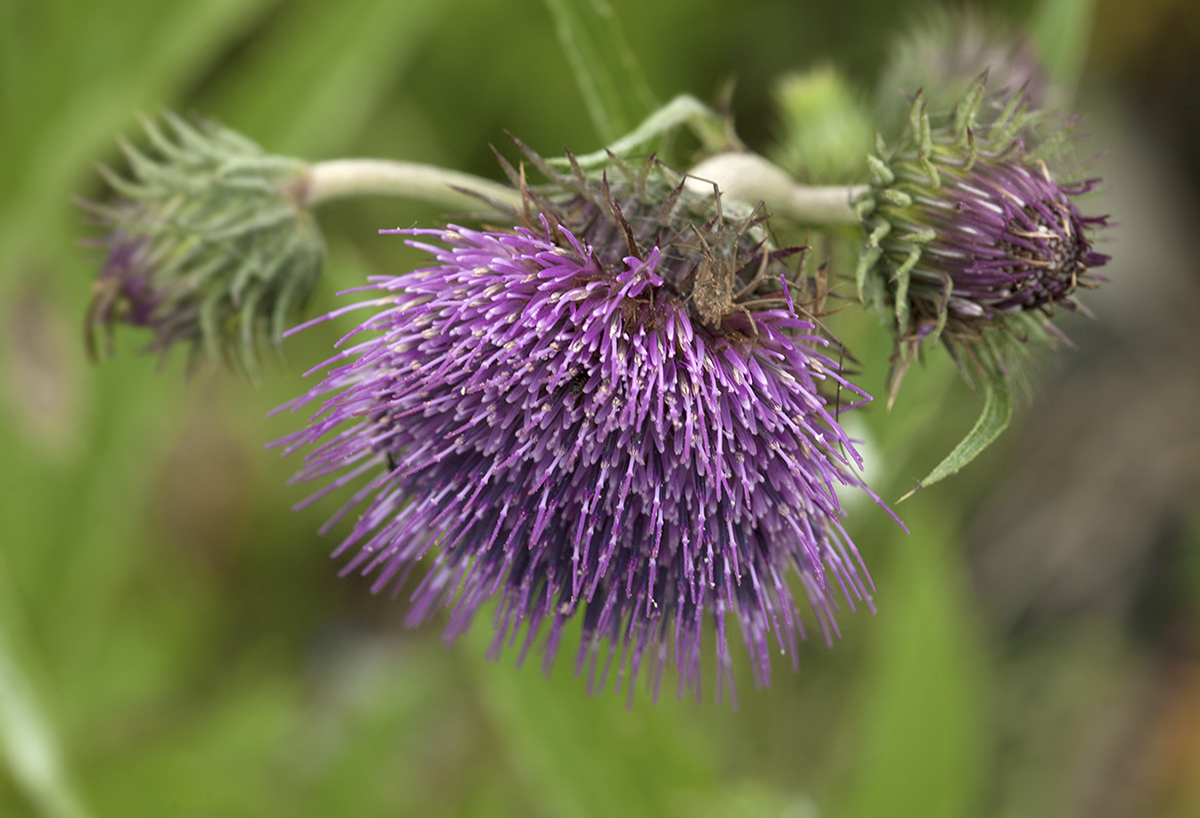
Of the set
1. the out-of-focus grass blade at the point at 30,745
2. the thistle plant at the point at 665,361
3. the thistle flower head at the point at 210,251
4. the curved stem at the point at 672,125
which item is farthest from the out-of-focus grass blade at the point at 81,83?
the curved stem at the point at 672,125

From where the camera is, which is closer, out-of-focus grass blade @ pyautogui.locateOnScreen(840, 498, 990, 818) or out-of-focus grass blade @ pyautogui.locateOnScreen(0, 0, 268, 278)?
out-of-focus grass blade @ pyautogui.locateOnScreen(840, 498, 990, 818)

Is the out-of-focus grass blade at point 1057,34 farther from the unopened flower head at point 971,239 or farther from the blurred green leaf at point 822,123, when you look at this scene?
the unopened flower head at point 971,239

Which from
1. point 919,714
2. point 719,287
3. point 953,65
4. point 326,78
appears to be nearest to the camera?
point 719,287

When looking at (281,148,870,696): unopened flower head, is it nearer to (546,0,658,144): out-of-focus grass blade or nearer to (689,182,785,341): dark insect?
(689,182,785,341): dark insect

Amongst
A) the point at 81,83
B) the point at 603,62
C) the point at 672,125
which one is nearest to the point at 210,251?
the point at 603,62

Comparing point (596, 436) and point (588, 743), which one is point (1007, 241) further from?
point (588, 743)

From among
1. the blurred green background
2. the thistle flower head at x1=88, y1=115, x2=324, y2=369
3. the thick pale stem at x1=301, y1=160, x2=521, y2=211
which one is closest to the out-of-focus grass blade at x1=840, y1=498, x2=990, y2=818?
the blurred green background
